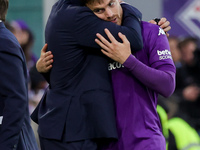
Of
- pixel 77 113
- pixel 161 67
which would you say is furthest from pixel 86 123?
pixel 161 67

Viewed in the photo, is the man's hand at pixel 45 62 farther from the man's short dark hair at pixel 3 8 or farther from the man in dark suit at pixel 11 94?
the man's short dark hair at pixel 3 8

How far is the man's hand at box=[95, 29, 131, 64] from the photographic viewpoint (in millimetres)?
3051

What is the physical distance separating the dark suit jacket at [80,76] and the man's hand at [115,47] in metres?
0.04

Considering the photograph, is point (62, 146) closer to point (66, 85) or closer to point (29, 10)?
point (66, 85)

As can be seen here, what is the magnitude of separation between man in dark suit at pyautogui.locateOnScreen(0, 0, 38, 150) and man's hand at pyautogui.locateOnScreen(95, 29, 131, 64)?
20.8 inches

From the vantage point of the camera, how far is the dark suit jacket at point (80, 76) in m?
3.08

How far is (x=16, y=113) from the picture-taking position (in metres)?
3.11

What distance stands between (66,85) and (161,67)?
0.60 meters

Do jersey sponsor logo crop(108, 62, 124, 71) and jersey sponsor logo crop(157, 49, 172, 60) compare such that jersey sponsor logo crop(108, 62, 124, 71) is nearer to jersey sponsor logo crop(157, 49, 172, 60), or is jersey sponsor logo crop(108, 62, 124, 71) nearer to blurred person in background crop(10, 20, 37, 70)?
jersey sponsor logo crop(157, 49, 172, 60)

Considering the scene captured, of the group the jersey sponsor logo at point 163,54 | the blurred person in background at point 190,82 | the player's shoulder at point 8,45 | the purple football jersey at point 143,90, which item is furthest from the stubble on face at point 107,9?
the blurred person in background at point 190,82

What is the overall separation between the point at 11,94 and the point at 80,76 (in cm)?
44

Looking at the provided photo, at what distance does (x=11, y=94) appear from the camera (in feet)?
10.2

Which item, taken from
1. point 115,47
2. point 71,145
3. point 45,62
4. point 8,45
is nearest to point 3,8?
point 8,45

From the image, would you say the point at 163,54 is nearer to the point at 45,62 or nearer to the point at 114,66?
the point at 114,66
